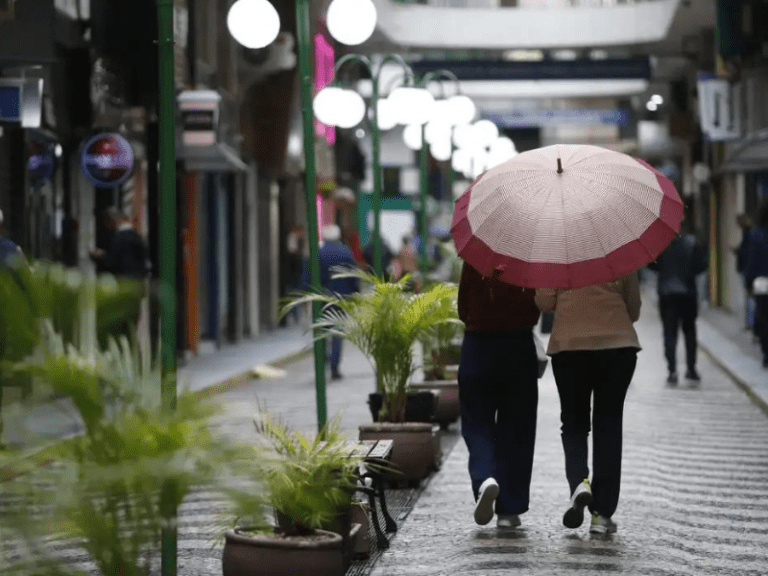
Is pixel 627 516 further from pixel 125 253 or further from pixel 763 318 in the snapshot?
pixel 763 318

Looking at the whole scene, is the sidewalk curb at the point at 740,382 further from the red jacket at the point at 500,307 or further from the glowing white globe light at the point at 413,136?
the red jacket at the point at 500,307

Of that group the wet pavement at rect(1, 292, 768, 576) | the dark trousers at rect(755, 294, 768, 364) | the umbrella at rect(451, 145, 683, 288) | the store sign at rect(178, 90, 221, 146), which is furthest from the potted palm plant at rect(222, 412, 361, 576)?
the store sign at rect(178, 90, 221, 146)

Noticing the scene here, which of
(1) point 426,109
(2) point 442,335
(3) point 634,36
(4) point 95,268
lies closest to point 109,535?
(2) point 442,335

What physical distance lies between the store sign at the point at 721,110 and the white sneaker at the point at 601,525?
25597 millimetres

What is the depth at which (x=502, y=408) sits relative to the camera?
8.89 m

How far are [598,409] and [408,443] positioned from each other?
2440 millimetres

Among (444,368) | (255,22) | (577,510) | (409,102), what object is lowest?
(444,368)

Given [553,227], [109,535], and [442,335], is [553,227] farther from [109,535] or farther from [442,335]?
[442,335]

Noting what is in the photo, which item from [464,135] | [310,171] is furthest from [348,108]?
[464,135]

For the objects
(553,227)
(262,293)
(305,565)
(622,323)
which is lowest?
(262,293)

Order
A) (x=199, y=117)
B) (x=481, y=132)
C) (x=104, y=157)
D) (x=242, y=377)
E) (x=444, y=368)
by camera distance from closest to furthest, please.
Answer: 1. (x=444, y=368)
2. (x=104, y=157)
3. (x=242, y=377)
4. (x=199, y=117)
5. (x=481, y=132)

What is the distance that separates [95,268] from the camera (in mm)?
19719

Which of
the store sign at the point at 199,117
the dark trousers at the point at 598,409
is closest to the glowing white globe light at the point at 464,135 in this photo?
the store sign at the point at 199,117

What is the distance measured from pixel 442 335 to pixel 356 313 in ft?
16.1
